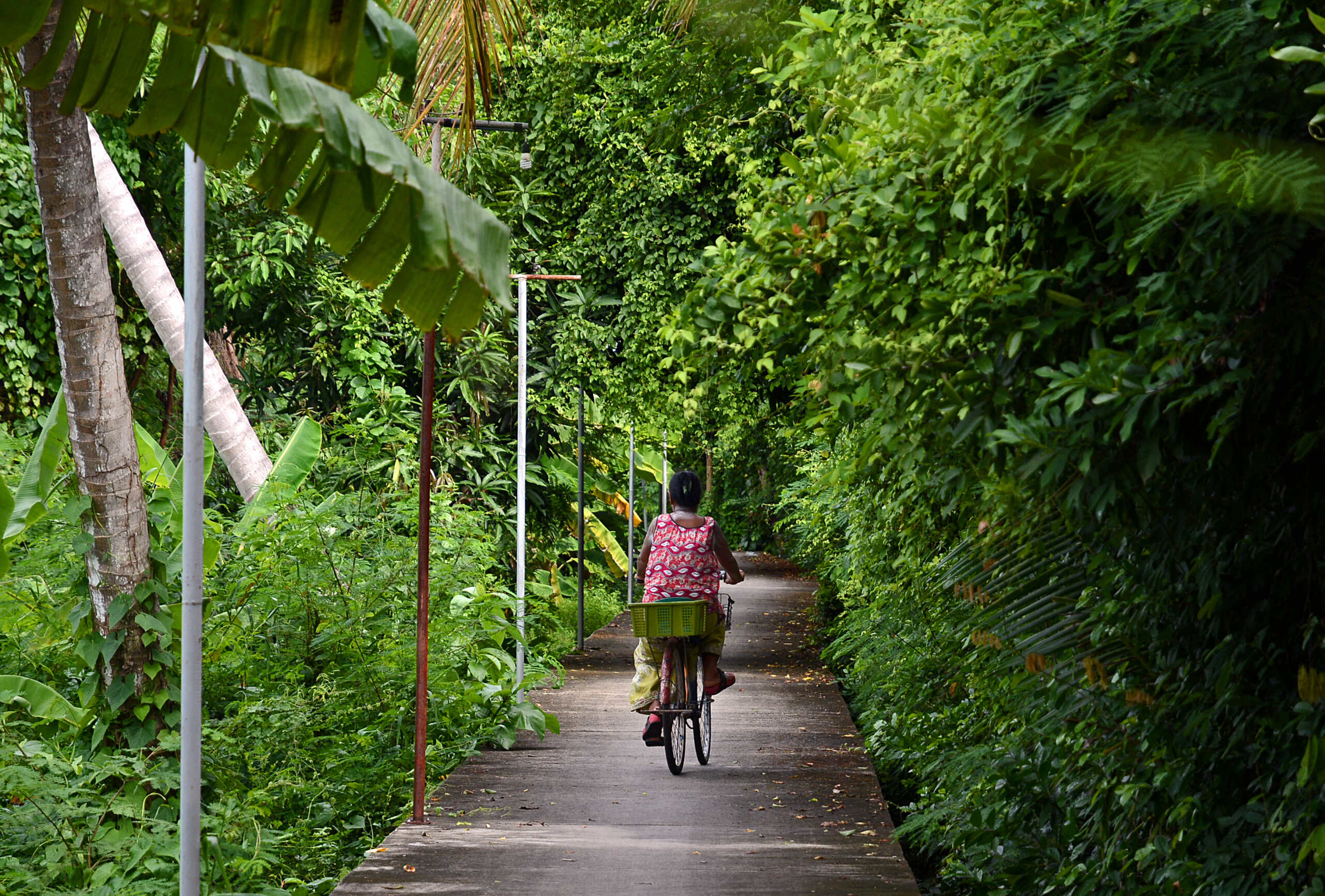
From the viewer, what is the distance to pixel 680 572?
8672 millimetres

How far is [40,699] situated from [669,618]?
3.75 m

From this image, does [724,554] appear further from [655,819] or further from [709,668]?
[655,819]

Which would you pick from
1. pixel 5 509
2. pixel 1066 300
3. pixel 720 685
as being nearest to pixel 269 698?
pixel 5 509

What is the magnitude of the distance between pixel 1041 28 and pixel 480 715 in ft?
25.5

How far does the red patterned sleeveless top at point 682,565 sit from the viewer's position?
8.67 metres

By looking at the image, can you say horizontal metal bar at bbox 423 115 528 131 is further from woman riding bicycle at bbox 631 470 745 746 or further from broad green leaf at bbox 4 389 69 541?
broad green leaf at bbox 4 389 69 541

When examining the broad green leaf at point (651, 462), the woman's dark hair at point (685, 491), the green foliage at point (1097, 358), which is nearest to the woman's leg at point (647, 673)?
the woman's dark hair at point (685, 491)

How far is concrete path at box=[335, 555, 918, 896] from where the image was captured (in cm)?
620

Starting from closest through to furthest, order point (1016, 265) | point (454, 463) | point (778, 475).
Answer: point (1016, 265) → point (454, 463) → point (778, 475)

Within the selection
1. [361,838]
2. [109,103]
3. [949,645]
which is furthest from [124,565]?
[949,645]

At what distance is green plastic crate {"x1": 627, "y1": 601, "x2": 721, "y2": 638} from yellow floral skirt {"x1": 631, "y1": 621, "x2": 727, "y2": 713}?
0.40 metres

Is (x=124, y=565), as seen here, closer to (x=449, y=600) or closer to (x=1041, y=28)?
(x=449, y=600)

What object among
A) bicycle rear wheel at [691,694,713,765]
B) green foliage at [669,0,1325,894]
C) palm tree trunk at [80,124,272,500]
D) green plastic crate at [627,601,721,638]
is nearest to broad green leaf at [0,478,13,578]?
palm tree trunk at [80,124,272,500]

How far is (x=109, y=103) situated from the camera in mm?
4027
